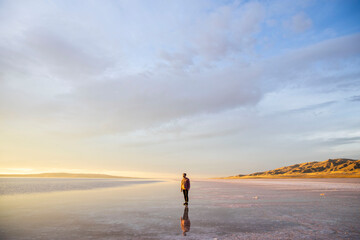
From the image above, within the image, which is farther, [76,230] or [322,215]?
[322,215]

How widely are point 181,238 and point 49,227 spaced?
573 cm

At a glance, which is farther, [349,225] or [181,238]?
[349,225]

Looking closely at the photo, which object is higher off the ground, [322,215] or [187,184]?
[187,184]

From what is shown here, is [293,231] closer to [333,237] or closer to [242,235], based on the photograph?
[333,237]

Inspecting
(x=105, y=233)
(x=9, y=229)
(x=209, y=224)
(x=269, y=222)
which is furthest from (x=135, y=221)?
(x=269, y=222)

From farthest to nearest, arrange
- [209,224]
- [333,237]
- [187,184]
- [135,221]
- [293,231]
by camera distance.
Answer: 1. [187,184]
2. [135,221]
3. [209,224]
4. [293,231]
5. [333,237]

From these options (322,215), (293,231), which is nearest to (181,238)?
(293,231)

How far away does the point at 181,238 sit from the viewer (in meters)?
7.66

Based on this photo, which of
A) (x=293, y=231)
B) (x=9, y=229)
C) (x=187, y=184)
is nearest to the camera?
(x=293, y=231)

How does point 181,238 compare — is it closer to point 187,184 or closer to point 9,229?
point 9,229

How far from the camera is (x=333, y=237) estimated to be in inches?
296

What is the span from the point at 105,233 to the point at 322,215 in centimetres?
1025

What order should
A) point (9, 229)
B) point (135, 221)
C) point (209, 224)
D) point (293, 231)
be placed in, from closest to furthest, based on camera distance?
point (293, 231)
point (9, 229)
point (209, 224)
point (135, 221)

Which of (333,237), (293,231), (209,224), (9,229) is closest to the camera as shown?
(333,237)
